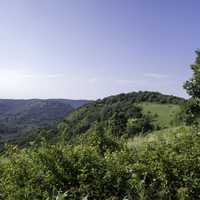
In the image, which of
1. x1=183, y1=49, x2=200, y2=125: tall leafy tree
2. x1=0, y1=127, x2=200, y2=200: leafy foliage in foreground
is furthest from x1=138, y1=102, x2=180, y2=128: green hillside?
x1=0, y1=127, x2=200, y2=200: leafy foliage in foreground

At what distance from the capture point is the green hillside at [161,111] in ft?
347

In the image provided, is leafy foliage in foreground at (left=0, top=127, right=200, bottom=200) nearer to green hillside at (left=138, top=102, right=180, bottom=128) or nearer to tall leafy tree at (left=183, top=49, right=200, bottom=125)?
tall leafy tree at (left=183, top=49, right=200, bottom=125)

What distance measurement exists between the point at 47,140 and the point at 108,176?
1.56 meters

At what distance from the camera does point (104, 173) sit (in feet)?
19.7

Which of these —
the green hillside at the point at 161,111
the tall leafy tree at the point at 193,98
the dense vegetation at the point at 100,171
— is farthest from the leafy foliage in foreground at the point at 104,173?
the green hillside at the point at 161,111

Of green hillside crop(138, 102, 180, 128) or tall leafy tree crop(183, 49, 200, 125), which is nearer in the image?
tall leafy tree crop(183, 49, 200, 125)

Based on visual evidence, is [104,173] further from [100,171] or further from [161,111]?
[161,111]

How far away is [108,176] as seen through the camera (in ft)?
19.2

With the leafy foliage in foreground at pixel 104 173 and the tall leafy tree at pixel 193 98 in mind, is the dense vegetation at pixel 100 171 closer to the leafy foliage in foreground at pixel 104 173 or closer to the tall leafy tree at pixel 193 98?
the leafy foliage in foreground at pixel 104 173

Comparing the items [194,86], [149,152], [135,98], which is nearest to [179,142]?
[149,152]

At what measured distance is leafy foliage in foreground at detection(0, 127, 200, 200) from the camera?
571cm

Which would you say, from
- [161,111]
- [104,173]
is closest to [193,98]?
[104,173]

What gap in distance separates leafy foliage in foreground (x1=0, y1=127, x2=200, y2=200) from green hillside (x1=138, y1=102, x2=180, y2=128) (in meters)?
95.7

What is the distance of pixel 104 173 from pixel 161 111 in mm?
115400
